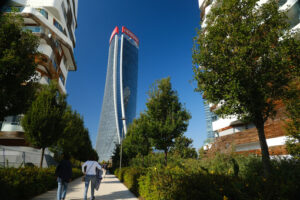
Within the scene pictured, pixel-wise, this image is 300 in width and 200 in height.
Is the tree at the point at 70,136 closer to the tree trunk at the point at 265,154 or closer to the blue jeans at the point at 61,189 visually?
the blue jeans at the point at 61,189

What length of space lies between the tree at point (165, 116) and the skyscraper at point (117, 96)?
81274 millimetres

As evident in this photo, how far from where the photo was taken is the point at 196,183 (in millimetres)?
3908

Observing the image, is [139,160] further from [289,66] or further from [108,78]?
[108,78]

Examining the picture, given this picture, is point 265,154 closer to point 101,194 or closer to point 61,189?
point 101,194

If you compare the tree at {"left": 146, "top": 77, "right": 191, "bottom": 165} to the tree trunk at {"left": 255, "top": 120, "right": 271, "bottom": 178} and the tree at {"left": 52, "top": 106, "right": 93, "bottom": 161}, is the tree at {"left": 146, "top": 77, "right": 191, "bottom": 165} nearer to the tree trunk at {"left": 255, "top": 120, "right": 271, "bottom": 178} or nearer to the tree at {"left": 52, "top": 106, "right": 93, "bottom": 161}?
the tree trunk at {"left": 255, "top": 120, "right": 271, "bottom": 178}

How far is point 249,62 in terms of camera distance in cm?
775

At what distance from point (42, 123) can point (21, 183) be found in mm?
5957

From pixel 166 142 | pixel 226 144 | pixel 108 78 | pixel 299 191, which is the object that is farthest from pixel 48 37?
pixel 108 78

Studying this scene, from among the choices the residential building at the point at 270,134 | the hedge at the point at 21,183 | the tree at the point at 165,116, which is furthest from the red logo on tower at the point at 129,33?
the hedge at the point at 21,183

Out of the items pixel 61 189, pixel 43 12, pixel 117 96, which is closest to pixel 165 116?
pixel 61 189

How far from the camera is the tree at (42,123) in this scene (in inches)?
448

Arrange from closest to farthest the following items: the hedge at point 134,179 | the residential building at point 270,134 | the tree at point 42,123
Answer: the hedge at point 134,179
the tree at point 42,123
the residential building at point 270,134

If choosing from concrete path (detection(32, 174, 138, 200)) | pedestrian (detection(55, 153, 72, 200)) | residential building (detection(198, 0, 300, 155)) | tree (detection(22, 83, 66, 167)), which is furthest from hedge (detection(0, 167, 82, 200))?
residential building (detection(198, 0, 300, 155))

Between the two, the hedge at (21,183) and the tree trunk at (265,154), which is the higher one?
the tree trunk at (265,154)
